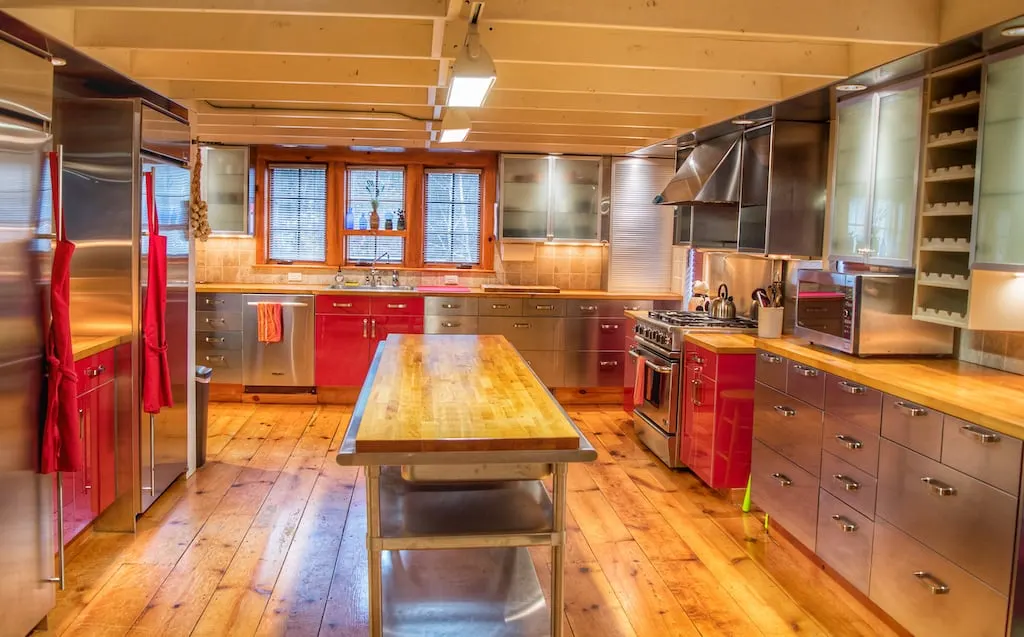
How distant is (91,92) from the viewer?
14.5ft

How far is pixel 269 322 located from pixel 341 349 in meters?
0.63

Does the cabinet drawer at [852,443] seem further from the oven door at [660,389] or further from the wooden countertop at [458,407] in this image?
the oven door at [660,389]

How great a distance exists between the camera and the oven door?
17.6 ft

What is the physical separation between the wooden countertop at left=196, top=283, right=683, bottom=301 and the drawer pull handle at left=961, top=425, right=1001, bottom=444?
462cm

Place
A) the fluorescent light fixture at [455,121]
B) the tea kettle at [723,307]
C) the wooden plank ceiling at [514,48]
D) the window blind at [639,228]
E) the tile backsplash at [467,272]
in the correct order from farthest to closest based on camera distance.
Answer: the tile backsplash at [467,272] < the window blind at [639,228] < the tea kettle at [723,307] < the fluorescent light fixture at [455,121] < the wooden plank ceiling at [514,48]

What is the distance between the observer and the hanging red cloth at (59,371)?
301 centimetres

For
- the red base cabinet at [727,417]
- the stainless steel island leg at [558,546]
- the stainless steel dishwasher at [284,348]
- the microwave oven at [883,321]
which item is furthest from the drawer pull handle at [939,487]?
the stainless steel dishwasher at [284,348]

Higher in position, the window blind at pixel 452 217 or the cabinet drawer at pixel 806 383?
the window blind at pixel 452 217

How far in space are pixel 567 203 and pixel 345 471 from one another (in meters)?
3.39

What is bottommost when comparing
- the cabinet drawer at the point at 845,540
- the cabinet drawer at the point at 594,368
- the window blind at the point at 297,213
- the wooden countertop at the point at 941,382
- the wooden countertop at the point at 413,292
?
the cabinet drawer at the point at 845,540

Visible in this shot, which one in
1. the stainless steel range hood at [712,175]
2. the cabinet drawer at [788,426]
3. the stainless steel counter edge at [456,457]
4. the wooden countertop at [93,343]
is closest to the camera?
the stainless steel counter edge at [456,457]

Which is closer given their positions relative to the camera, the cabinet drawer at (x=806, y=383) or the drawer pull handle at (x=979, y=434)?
the drawer pull handle at (x=979, y=434)

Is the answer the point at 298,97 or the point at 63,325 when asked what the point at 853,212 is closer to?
the point at 298,97

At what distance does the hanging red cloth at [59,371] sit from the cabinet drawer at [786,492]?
309cm
